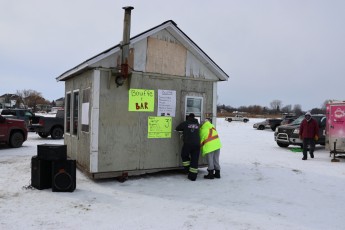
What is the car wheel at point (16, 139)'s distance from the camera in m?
14.9

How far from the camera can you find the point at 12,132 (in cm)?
1500

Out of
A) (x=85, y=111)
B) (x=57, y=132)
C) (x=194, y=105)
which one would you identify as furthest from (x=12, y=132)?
(x=194, y=105)

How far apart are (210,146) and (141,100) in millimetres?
2177

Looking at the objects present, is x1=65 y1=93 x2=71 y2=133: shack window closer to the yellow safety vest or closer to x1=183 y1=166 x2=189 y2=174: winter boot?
x1=183 y1=166 x2=189 y2=174: winter boot

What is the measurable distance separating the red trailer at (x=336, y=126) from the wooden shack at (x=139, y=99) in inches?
243

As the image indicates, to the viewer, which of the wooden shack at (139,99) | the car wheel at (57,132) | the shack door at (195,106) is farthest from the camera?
the car wheel at (57,132)

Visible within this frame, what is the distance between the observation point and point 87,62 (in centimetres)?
820

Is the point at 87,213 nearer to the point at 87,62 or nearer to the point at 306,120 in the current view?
the point at 87,62

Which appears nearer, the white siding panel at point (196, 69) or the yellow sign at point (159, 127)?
the yellow sign at point (159, 127)

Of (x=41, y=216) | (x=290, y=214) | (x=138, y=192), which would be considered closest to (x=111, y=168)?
(x=138, y=192)

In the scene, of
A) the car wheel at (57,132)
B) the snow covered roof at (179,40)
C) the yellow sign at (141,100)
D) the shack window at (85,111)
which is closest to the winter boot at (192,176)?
the yellow sign at (141,100)

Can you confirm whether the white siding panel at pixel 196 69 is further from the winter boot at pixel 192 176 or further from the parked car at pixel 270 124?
the parked car at pixel 270 124

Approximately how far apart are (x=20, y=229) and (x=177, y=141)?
506cm

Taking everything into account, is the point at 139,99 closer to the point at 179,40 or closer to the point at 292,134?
the point at 179,40
